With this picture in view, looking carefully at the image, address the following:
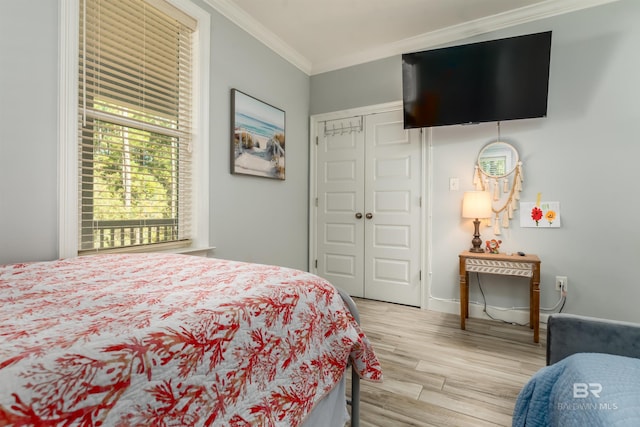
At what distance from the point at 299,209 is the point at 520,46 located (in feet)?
8.24

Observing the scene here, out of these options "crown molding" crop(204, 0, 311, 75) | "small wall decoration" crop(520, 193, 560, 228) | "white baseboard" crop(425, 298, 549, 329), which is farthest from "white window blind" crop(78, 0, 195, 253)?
"small wall decoration" crop(520, 193, 560, 228)

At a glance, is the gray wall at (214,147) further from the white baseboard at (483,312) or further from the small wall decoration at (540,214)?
the small wall decoration at (540,214)

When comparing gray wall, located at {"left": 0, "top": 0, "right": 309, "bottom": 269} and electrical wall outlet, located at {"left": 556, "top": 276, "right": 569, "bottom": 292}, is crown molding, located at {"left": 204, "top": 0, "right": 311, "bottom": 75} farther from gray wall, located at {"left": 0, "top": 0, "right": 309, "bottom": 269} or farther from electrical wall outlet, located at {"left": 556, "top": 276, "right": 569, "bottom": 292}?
electrical wall outlet, located at {"left": 556, "top": 276, "right": 569, "bottom": 292}

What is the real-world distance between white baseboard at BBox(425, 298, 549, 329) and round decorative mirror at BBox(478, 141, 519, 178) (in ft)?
3.99

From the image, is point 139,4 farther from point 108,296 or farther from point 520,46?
point 520,46

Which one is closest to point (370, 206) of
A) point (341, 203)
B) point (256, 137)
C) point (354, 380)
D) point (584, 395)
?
point (341, 203)

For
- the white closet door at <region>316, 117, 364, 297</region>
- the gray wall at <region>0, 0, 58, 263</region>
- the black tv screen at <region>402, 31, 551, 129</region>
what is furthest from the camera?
the white closet door at <region>316, 117, 364, 297</region>

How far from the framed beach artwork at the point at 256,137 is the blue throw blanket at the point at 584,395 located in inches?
92.2

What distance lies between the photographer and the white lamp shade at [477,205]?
2.56 m

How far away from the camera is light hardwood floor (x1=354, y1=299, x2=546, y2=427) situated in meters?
1.51

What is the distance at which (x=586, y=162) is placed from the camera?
8.04 feet

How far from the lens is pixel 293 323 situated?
974mm

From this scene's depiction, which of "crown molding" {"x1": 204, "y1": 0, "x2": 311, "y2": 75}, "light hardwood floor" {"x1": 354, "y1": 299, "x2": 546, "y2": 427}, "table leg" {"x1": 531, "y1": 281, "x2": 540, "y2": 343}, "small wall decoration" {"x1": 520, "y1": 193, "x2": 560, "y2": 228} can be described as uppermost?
"crown molding" {"x1": 204, "y1": 0, "x2": 311, "y2": 75}

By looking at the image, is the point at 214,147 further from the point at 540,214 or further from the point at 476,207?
the point at 540,214
